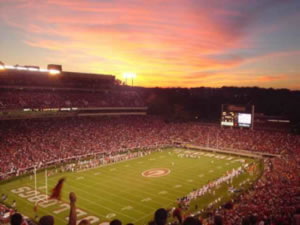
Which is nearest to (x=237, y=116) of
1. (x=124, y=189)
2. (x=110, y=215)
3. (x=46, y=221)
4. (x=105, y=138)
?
(x=105, y=138)

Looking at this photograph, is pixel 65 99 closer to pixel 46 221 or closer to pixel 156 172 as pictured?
pixel 156 172

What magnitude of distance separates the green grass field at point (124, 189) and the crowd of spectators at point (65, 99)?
1626 cm

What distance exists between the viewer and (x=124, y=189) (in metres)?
26.0

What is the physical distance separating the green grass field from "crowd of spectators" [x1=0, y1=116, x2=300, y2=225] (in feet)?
12.6

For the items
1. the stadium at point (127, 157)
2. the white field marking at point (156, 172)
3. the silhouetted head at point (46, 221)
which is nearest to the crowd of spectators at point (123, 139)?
the stadium at point (127, 157)

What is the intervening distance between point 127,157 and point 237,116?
2012cm

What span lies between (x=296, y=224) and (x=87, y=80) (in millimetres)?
56104

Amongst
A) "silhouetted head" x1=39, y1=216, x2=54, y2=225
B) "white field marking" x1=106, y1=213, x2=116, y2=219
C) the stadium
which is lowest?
"white field marking" x1=106, y1=213, x2=116, y2=219

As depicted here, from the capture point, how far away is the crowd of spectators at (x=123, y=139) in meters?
29.6

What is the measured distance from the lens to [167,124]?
2329 inches

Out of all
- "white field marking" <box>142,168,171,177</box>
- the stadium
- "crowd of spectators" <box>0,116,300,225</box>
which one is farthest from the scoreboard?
"white field marking" <box>142,168,171,177</box>

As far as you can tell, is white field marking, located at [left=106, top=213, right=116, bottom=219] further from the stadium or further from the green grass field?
the stadium

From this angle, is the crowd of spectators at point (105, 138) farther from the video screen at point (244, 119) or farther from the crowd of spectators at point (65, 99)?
the video screen at point (244, 119)

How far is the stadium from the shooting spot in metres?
20.4
